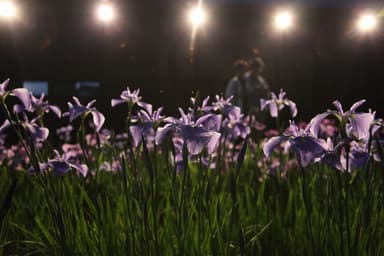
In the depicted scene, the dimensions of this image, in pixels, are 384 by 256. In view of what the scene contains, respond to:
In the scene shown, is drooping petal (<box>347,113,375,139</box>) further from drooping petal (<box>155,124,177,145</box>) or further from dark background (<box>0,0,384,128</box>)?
dark background (<box>0,0,384,128</box>)

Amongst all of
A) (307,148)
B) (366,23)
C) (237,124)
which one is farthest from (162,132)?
(366,23)

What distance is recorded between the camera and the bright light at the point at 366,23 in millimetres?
9789

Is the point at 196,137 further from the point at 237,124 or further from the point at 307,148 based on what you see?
the point at 237,124

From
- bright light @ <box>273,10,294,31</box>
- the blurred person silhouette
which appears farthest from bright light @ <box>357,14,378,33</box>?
the blurred person silhouette

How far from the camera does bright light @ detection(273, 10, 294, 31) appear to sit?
362 inches

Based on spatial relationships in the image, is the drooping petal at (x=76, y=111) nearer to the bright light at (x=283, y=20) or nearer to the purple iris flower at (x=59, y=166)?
the purple iris flower at (x=59, y=166)

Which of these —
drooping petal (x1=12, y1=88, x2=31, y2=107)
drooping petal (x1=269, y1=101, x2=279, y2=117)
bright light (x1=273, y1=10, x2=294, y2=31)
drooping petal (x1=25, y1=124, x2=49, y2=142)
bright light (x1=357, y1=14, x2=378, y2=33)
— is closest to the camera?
drooping petal (x1=12, y1=88, x2=31, y2=107)

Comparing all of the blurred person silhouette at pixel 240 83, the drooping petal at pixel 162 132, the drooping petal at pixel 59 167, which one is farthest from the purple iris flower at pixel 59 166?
the blurred person silhouette at pixel 240 83

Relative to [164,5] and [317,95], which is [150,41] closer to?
[164,5]

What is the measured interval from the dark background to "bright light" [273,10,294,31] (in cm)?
20

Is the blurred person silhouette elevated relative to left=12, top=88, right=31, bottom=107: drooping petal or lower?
elevated

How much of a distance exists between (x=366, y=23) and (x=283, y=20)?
7.93ft

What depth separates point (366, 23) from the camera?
1002 centimetres

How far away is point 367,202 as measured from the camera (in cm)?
96
